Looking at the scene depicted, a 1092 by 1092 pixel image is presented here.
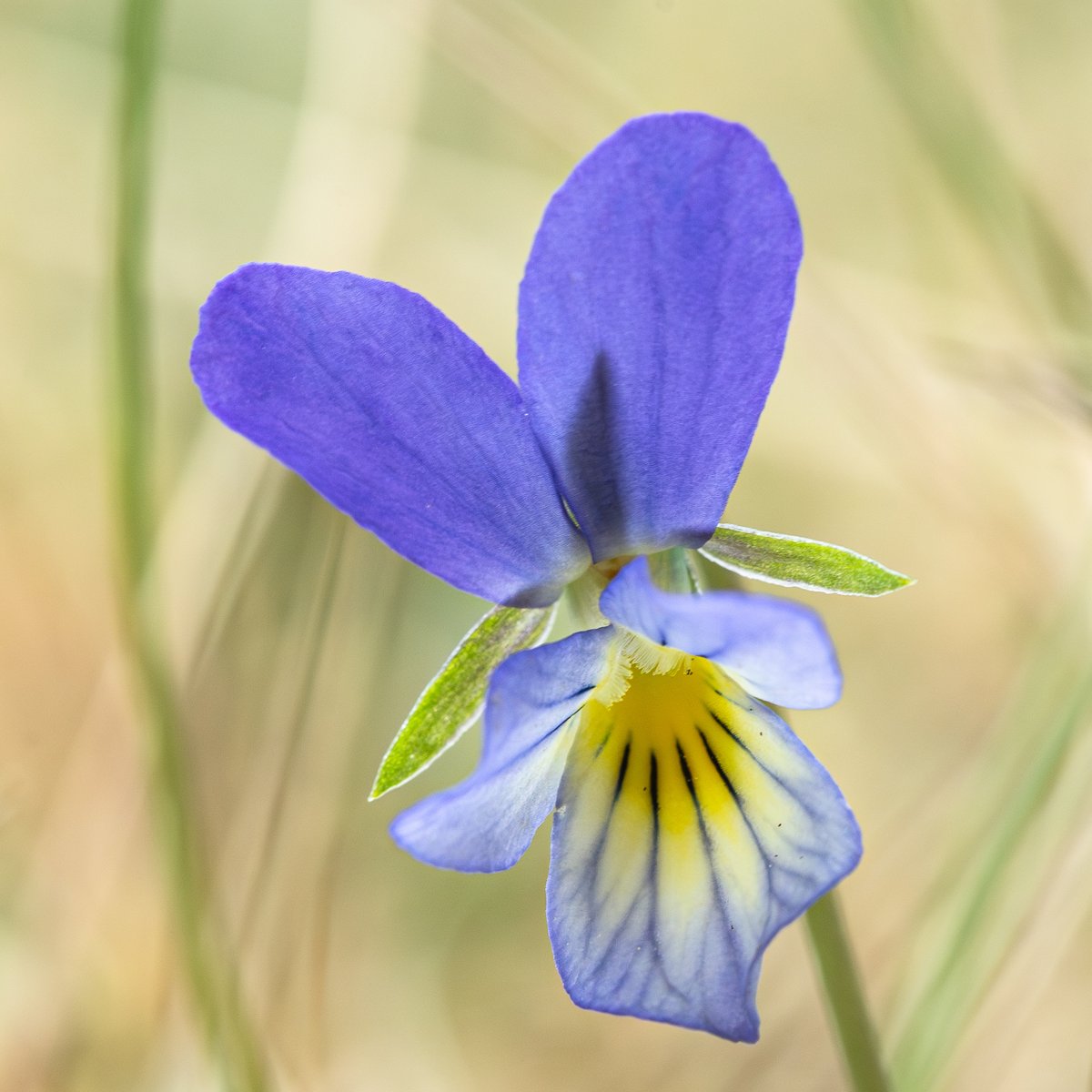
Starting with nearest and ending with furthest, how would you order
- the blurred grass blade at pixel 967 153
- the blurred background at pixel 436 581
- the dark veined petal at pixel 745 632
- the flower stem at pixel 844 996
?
the dark veined petal at pixel 745 632
the flower stem at pixel 844 996
the blurred background at pixel 436 581
the blurred grass blade at pixel 967 153

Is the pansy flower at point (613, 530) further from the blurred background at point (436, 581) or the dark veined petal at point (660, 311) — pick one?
the blurred background at point (436, 581)

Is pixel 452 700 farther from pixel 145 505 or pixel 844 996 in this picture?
pixel 145 505

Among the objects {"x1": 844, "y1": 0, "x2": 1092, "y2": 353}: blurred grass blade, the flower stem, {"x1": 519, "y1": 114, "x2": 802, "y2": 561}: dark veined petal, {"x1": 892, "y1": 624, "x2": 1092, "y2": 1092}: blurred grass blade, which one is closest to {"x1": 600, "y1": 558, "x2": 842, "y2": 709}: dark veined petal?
{"x1": 519, "y1": 114, "x2": 802, "y2": 561}: dark veined petal

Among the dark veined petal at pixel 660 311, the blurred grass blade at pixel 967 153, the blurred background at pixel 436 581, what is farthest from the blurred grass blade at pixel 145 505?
the blurred grass blade at pixel 967 153

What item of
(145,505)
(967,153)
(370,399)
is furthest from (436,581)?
(370,399)

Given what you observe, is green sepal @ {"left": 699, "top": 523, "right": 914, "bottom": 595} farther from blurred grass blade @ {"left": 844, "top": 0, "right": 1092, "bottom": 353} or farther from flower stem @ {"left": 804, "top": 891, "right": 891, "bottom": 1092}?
blurred grass blade @ {"left": 844, "top": 0, "right": 1092, "bottom": 353}

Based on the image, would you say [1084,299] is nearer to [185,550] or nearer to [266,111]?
[185,550]
